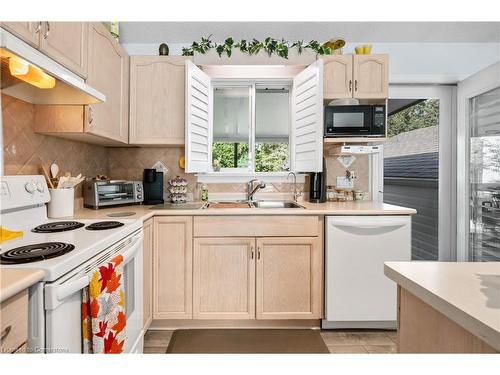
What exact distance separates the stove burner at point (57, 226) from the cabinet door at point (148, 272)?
449 mm

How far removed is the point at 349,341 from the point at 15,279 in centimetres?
200

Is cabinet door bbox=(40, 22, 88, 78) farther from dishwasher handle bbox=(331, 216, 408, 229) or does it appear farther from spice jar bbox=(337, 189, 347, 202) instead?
spice jar bbox=(337, 189, 347, 202)

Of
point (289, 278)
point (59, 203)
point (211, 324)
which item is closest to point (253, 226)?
point (289, 278)

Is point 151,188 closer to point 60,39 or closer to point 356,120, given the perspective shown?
point 60,39

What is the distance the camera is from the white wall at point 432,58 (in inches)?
115

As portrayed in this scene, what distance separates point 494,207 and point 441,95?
1.17 meters

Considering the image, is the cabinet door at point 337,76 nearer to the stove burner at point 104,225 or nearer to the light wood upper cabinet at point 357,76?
the light wood upper cabinet at point 357,76

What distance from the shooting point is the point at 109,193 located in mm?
2355

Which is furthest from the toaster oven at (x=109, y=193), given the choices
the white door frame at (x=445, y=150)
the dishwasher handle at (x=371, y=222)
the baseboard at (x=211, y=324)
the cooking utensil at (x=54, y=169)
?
the white door frame at (x=445, y=150)

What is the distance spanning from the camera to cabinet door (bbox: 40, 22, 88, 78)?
57.4 inches

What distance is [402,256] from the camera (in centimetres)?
222

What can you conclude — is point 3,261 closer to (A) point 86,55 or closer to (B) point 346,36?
(A) point 86,55

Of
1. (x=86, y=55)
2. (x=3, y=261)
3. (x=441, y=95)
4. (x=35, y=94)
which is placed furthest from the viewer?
(x=441, y=95)

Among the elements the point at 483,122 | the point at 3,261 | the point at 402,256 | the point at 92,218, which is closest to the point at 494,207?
the point at 483,122
